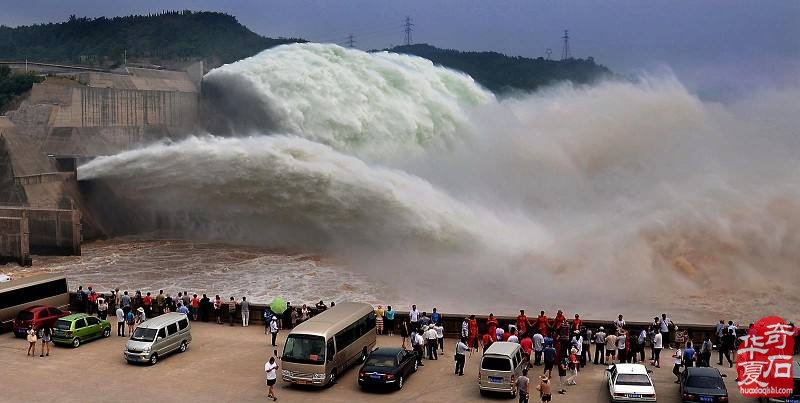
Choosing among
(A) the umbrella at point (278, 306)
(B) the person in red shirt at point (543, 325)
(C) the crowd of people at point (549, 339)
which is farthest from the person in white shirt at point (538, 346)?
(A) the umbrella at point (278, 306)

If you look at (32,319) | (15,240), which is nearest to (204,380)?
(32,319)

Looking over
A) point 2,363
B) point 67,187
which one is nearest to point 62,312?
point 2,363

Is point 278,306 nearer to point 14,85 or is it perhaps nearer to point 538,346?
point 538,346

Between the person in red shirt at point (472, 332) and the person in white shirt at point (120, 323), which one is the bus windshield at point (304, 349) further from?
the person in white shirt at point (120, 323)

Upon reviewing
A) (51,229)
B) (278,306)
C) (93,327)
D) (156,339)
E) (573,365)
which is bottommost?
(573,365)

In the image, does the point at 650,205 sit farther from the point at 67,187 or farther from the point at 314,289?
the point at 67,187

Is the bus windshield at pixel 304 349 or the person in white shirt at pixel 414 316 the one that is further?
the person in white shirt at pixel 414 316
